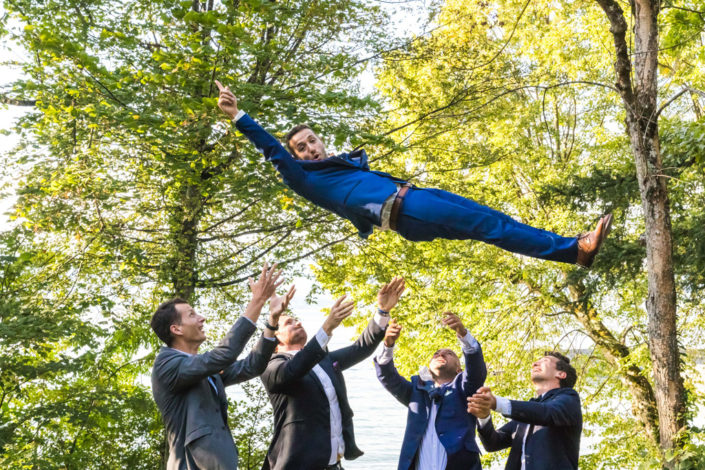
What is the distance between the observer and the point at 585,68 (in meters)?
12.6

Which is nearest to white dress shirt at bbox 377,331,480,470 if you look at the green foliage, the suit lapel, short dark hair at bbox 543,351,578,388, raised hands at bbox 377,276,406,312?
raised hands at bbox 377,276,406,312

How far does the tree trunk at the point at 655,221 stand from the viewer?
20.9ft

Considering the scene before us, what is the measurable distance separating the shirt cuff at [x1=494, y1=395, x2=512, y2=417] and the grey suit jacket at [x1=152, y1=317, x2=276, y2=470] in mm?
1229

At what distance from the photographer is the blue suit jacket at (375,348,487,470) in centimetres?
359

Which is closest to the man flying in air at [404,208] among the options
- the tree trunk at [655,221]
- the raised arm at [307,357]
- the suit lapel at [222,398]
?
the raised arm at [307,357]

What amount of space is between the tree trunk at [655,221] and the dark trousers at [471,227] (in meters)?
3.94

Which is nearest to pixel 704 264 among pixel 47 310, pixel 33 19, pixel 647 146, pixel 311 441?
pixel 647 146

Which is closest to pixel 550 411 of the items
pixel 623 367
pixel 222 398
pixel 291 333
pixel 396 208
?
pixel 396 208

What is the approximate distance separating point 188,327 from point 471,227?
1.34m

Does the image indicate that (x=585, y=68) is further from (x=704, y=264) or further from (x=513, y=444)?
Result: (x=513, y=444)

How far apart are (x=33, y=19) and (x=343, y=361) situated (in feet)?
18.5

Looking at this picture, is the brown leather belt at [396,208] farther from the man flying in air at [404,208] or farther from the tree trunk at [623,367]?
the tree trunk at [623,367]

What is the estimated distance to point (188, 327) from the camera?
2824 millimetres

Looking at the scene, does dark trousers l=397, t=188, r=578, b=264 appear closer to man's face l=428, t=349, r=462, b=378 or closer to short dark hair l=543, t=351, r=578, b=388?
short dark hair l=543, t=351, r=578, b=388
